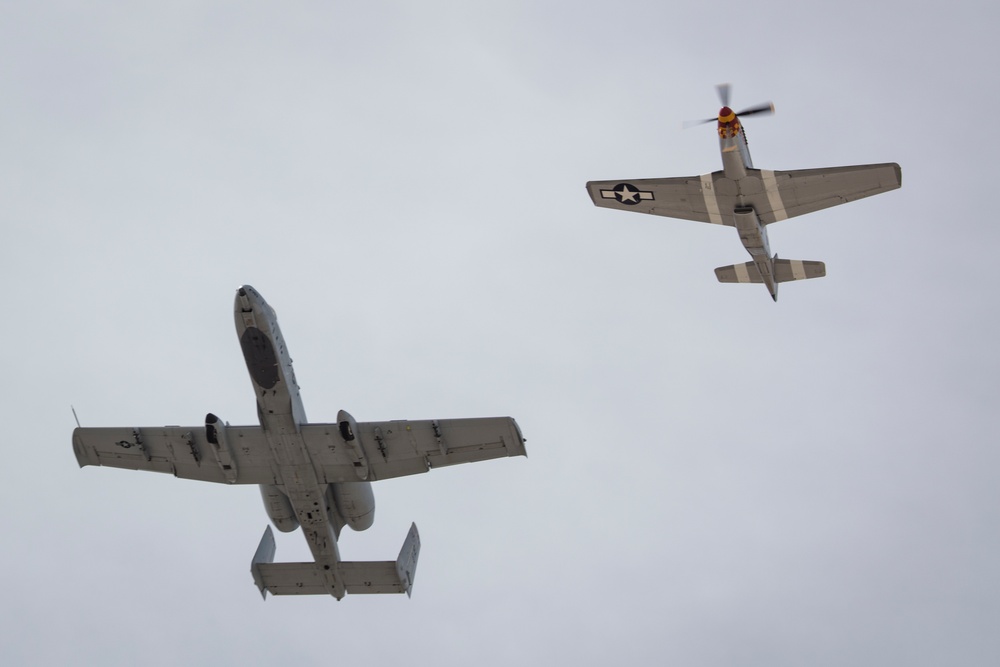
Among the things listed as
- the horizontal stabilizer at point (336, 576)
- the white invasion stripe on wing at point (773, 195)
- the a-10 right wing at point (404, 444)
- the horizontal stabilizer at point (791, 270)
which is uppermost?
the white invasion stripe on wing at point (773, 195)

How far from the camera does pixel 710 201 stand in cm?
4644

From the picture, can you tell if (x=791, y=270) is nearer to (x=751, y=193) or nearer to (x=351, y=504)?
(x=751, y=193)

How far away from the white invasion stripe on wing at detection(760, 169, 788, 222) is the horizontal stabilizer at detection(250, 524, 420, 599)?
2157 cm

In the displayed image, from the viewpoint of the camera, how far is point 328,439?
133 ft

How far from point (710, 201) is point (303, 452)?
20820 mm

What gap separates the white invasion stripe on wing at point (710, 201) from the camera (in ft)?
150

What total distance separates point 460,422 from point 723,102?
17.1 m

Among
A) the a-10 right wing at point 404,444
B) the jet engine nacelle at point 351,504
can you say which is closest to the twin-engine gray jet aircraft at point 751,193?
the a-10 right wing at point 404,444

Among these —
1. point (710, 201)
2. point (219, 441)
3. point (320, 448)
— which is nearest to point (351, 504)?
point (320, 448)

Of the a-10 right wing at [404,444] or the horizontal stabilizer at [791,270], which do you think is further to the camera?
the horizontal stabilizer at [791,270]

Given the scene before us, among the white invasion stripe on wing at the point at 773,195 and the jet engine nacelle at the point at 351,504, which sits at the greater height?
the white invasion stripe on wing at the point at 773,195

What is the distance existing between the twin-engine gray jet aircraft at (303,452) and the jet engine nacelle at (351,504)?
0.14 feet

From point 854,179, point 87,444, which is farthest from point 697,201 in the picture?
point 87,444

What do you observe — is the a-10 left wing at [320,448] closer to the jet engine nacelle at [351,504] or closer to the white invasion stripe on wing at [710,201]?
the jet engine nacelle at [351,504]
